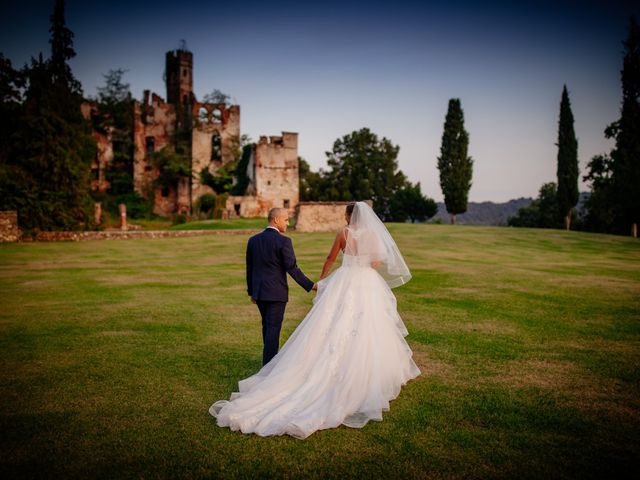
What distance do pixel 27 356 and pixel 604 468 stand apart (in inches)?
299

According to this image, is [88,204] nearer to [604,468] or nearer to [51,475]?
[51,475]

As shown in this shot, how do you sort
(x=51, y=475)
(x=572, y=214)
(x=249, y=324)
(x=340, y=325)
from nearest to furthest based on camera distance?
1. (x=51, y=475)
2. (x=340, y=325)
3. (x=249, y=324)
4. (x=572, y=214)

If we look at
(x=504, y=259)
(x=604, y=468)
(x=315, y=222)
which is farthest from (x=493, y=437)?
(x=315, y=222)

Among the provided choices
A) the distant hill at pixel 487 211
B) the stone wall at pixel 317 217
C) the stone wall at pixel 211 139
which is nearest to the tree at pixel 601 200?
the stone wall at pixel 317 217

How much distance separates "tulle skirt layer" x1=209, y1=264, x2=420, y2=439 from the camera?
470 centimetres

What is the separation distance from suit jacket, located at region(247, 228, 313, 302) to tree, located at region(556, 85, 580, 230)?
4466 centimetres

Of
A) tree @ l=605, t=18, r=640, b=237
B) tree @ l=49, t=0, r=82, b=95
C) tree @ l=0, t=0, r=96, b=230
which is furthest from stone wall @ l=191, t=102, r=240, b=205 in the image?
tree @ l=605, t=18, r=640, b=237

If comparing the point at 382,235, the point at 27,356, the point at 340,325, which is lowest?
the point at 27,356

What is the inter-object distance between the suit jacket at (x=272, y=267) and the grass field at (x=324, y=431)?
55.5 inches

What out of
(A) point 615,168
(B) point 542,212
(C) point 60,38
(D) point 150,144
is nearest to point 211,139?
(D) point 150,144

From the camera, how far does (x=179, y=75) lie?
72.2 m

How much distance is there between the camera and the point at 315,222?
30625mm

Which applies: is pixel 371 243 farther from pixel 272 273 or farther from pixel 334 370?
pixel 334 370

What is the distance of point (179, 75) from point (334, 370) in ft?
250
